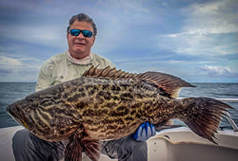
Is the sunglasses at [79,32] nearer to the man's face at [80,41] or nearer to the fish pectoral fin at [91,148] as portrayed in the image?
the man's face at [80,41]

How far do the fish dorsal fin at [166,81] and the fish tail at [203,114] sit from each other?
0.17m

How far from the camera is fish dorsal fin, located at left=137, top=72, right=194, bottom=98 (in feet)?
7.71

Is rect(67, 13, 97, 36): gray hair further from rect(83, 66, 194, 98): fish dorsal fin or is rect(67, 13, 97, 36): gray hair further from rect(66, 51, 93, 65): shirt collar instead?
rect(83, 66, 194, 98): fish dorsal fin

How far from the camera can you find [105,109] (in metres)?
2.04

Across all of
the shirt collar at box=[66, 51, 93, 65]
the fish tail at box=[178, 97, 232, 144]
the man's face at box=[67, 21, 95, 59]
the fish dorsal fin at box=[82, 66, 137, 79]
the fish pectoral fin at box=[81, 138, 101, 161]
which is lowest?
the fish pectoral fin at box=[81, 138, 101, 161]

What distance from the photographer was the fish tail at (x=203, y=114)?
7.20 ft

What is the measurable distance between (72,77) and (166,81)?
1906 mm

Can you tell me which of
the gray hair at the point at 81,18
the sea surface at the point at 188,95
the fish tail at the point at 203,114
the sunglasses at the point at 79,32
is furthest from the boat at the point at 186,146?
the gray hair at the point at 81,18

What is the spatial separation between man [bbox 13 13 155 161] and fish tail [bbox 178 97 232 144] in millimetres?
619

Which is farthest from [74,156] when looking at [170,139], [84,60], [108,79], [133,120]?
[170,139]

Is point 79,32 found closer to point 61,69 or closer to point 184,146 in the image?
point 61,69

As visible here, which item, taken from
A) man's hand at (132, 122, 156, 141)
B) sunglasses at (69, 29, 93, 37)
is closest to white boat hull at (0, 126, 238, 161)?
man's hand at (132, 122, 156, 141)

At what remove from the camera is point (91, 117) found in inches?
78.5

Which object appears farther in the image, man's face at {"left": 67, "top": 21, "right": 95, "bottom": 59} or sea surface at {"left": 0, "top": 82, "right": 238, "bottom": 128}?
sea surface at {"left": 0, "top": 82, "right": 238, "bottom": 128}
